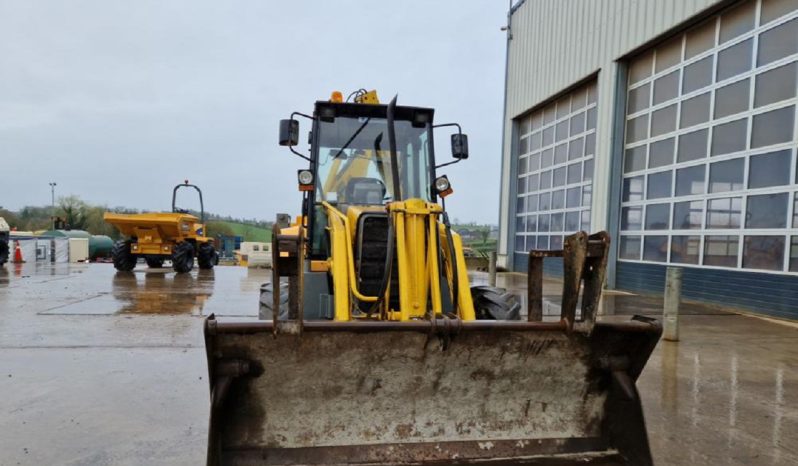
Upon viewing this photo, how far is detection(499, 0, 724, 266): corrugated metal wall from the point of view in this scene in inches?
434

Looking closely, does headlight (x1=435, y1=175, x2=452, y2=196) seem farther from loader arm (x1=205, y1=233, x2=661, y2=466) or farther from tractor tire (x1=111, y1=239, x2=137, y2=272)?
tractor tire (x1=111, y1=239, x2=137, y2=272)

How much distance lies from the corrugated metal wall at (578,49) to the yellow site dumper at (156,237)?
34.8 ft

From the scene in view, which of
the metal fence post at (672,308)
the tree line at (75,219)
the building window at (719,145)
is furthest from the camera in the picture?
the tree line at (75,219)

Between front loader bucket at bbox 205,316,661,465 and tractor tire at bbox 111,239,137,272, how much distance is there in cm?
1502

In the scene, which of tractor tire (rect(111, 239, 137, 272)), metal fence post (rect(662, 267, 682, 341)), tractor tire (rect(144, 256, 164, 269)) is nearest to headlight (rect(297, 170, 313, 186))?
metal fence post (rect(662, 267, 682, 341))

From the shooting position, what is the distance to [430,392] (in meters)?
2.84

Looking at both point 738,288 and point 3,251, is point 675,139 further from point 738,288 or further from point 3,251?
point 3,251

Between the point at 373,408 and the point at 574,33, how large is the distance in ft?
45.1

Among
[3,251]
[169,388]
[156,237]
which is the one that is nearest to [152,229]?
[156,237]

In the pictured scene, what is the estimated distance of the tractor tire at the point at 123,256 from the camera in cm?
1559

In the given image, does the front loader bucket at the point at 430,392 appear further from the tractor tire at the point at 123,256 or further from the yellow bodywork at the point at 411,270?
the tractor tire at the point at 123,256

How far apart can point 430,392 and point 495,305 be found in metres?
1.52

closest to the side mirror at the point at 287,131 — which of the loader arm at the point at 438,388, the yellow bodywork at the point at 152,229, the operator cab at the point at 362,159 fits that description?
the operator cab at the point at 362,159

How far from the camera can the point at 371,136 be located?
4953 millimetres
